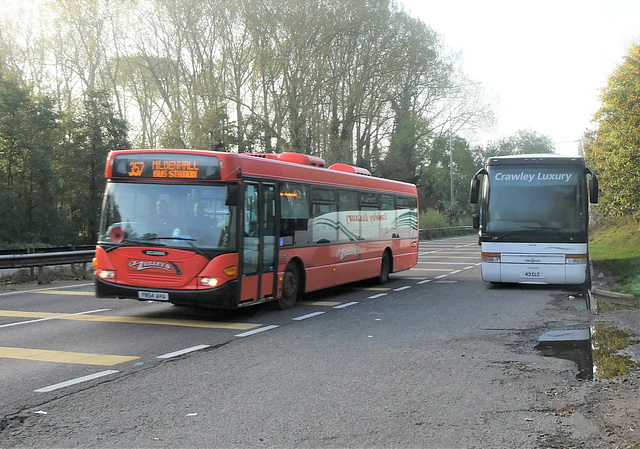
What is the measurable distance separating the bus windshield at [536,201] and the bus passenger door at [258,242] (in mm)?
6656

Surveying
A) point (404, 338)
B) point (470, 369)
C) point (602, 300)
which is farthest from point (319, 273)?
point (470, 369)

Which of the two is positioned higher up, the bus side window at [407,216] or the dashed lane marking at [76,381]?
the bus side window at [407,216]

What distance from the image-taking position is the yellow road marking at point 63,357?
8.09 meters

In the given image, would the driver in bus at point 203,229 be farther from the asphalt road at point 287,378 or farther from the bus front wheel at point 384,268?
the bus front wheel at point 384,268

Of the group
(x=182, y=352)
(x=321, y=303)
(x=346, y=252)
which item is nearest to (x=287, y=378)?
(x=182, y=352)

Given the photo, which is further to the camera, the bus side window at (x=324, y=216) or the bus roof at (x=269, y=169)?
the bus side window at (x=324, y=216)

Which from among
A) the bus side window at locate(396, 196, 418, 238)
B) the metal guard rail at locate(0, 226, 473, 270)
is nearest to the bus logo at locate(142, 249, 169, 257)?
the metal guard rail at locate(0, 226, 473, 270)

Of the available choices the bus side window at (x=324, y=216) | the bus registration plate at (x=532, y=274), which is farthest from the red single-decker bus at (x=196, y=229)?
the bus registration plate at (x=532, y=274)

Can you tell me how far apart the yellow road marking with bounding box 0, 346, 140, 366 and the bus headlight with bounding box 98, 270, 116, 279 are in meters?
2.57

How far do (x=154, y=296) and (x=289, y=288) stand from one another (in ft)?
9.92

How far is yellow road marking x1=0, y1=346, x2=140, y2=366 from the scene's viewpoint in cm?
809

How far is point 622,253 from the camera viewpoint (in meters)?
27.8

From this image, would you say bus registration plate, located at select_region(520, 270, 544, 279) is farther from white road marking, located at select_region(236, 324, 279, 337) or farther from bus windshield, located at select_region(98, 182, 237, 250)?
bus windshield, located at select_region(98, 182, 237, 250)

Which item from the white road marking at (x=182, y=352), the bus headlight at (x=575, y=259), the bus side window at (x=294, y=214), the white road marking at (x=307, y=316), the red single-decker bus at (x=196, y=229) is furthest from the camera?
the bus headlight at (x=575, y=259)
